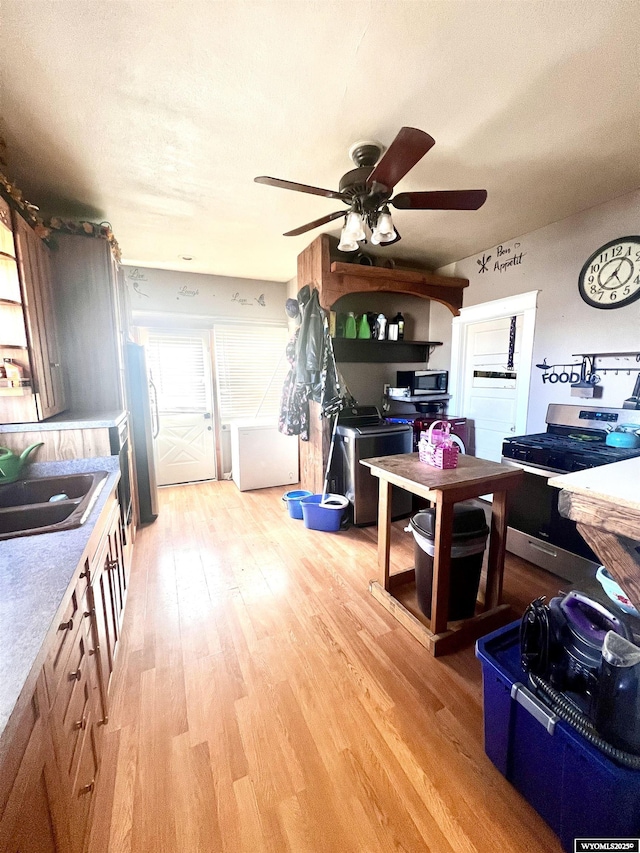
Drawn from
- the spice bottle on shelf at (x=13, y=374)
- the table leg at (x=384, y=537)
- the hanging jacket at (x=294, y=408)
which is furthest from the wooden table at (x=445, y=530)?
the spice bottle on shelf at (x=13, y=374)

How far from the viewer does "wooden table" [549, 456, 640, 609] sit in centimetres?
84

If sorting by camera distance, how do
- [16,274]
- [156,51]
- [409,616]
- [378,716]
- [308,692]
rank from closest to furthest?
[156,51] → [378,716] → [308,692] → [16,274] → [409,616]

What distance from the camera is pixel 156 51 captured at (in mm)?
1265

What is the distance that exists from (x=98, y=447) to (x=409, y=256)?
3293 mm

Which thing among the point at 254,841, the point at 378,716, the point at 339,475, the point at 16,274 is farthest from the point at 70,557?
the point at 339,475

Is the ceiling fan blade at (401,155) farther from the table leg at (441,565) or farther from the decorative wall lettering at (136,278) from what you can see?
the decorative wall lettering at (136,278)

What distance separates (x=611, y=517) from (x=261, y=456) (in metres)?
3.55

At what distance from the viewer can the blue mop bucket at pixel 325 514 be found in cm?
300

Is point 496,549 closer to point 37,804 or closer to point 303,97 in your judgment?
point 37,804

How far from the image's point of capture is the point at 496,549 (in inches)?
73.7

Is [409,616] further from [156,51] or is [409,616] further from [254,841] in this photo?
[156,51]

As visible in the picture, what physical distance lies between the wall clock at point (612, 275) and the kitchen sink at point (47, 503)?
3.39 metres

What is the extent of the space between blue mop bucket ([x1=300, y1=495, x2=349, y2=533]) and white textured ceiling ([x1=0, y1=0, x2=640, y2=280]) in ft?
7.75

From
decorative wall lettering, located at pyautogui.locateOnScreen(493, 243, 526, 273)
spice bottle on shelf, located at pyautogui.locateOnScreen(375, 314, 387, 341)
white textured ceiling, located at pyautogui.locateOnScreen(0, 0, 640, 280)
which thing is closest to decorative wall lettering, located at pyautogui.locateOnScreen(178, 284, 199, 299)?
white textured ceiling, located at pyautogui.locateOnScreen(0, 0, 640, 280)
